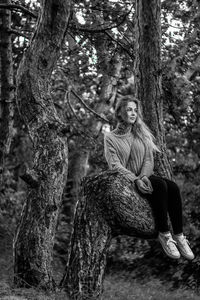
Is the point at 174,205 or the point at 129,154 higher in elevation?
the point at 129,154

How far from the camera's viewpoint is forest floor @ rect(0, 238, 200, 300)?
511cm

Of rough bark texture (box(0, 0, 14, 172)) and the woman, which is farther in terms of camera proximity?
rough bark texture (box(0, 0, 14, 172))

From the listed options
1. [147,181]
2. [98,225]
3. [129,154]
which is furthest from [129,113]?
[98,225]

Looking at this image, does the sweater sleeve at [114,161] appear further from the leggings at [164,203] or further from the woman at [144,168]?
the leggings at [164,203]

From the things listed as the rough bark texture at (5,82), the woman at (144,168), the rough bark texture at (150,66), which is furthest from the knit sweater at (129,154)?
the rough bark texture at (5,82)

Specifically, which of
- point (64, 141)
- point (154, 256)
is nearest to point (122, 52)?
point (64, 141)

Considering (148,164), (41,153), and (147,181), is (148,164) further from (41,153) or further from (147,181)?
(41,153)

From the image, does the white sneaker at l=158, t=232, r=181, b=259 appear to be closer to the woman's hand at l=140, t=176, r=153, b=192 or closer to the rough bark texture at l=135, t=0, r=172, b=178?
the woman's hand at l=140, t=176, r=153, b=192

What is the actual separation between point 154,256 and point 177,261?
134 centimetres

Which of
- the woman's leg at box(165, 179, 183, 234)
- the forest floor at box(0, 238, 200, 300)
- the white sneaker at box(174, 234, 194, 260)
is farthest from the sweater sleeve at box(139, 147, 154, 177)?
the forest floor at box(0, 238, 200, 300)

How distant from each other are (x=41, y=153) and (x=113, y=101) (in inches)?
376

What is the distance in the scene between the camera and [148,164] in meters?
5.56

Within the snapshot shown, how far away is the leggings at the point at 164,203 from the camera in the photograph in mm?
5254

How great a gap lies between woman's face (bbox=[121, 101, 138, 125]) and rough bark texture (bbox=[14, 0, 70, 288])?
0.81 m
